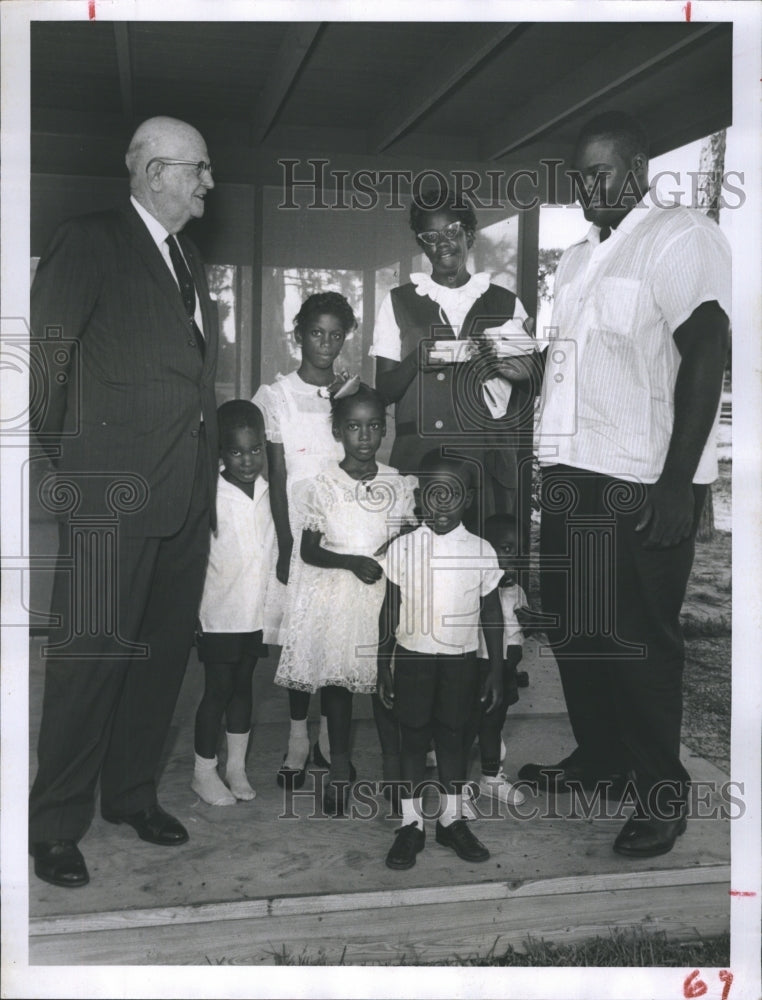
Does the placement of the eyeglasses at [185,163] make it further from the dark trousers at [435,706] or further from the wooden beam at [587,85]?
the dark trousers at [435,706]

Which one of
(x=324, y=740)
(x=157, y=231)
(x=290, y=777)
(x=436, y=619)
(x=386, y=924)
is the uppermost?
(x=157, y=231)

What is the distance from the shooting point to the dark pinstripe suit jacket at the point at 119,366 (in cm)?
313

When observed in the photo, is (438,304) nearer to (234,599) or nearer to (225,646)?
(234,599)

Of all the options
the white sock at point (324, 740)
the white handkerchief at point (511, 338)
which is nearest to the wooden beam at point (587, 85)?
the white handkerchief at point (511, 338)

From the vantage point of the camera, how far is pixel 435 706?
3.30 metres

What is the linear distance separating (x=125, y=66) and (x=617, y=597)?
2169 millimetres

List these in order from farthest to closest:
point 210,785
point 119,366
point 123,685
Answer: point 210,785 < point 123,685 < point 119,366

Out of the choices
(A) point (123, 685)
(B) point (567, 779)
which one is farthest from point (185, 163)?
(B) point (567, 779)

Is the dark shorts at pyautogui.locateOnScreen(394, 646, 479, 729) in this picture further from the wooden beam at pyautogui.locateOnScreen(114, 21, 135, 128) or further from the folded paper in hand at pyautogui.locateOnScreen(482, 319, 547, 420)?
the wooden beam at pyautogui.locateOnScreen(114, 21, 135, 128)

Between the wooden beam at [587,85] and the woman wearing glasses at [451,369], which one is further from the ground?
the wooden beam at [587,85]

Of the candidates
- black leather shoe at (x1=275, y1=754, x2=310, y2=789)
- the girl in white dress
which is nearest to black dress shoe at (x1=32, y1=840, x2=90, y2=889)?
black leather shoe at (x1=275, y1=754, x2=310, y2=789)

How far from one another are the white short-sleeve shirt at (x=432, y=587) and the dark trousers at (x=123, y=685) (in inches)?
23.9

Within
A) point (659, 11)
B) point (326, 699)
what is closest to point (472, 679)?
point (326, 699)

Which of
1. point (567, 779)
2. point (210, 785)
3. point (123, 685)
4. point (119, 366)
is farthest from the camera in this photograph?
point (567, 779)
